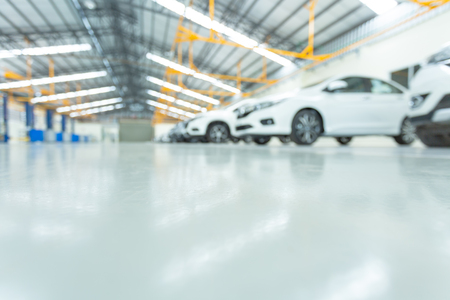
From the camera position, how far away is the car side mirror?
166 inches

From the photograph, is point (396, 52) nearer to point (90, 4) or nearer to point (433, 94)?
point (433, 94)

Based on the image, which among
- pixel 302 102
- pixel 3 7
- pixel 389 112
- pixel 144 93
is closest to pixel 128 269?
pixel 302 102

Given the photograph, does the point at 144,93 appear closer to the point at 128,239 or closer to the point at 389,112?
the point at 389,112

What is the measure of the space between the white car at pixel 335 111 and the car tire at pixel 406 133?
248mm

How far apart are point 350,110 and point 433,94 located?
149cm

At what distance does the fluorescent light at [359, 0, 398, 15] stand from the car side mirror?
190 inches

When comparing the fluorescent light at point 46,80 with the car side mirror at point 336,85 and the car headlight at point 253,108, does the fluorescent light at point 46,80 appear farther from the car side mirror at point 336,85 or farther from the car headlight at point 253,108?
the car side mirror at point 336,85

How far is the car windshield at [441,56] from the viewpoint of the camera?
9.22 feet

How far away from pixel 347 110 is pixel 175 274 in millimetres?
4703

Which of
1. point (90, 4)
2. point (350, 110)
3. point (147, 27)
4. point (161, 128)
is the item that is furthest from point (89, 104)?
point (350, 110)

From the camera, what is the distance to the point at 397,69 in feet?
26.2

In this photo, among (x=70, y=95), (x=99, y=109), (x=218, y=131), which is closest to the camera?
(x=218, y=131)

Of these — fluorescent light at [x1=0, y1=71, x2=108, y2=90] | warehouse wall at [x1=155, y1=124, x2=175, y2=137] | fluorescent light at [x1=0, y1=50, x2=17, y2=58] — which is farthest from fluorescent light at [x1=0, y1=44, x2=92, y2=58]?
warehouse wall at [x1=155, y1=124, x2=175, y2=137]

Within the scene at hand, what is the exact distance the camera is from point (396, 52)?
7.95 m
